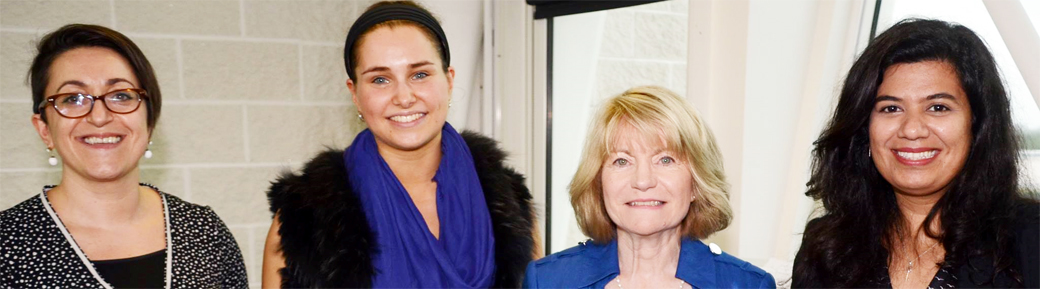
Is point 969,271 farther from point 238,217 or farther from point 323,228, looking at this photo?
A: point 238,217

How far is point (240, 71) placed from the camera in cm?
308

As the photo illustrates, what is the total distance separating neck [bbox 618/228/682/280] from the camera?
165 cm

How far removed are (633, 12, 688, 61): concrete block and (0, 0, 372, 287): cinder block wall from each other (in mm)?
1172

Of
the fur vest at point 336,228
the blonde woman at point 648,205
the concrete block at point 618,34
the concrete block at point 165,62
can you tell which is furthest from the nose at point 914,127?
the concrete block at point 165,62

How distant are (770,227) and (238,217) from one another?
2062mm

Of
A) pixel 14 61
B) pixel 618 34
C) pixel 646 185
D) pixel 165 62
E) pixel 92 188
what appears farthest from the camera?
pixel 618 34

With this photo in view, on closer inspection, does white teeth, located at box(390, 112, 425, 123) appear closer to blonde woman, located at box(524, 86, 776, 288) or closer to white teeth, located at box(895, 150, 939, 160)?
blonde woman, located at box(524, 86, 776, 288)

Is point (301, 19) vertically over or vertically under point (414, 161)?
over

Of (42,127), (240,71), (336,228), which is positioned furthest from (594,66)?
(42,127)

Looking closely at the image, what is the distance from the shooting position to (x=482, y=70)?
3.54m

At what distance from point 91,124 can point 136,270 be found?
1.17 feet

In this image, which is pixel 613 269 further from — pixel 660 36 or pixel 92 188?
pixel 660 36

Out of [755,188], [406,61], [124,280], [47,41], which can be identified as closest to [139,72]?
[47,41]

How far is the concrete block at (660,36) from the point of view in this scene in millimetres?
3104
